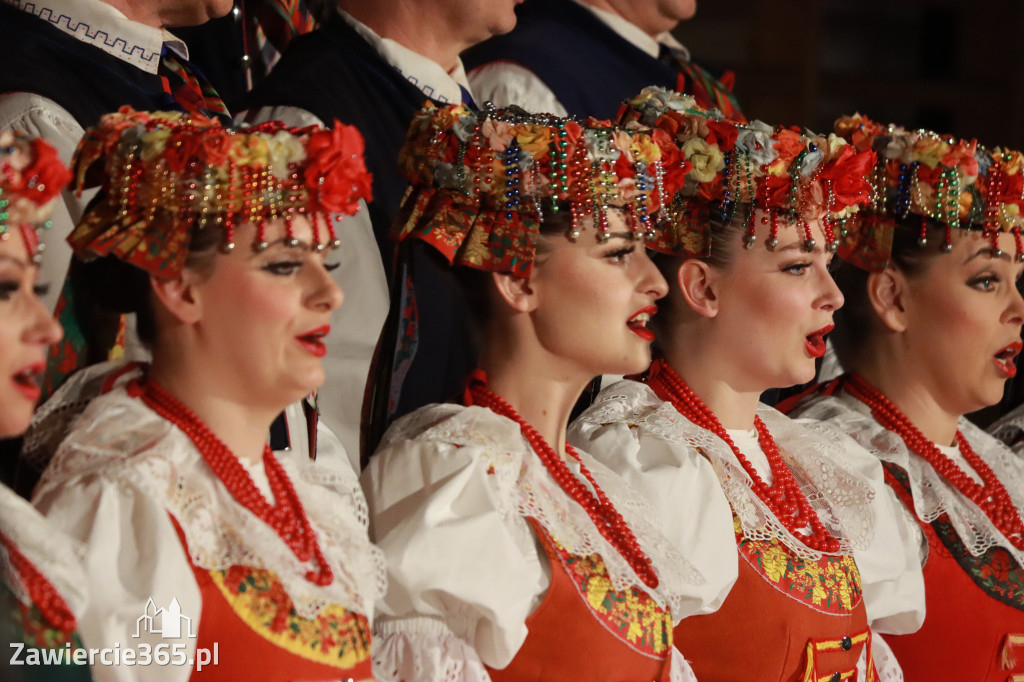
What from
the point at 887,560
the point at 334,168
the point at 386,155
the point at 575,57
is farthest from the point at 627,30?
the point at 334,168

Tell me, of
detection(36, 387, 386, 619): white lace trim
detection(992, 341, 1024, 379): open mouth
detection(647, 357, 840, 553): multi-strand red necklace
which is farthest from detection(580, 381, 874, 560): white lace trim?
detection(36, 387, 386, 619): white lace trim

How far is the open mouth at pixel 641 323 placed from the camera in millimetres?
1952

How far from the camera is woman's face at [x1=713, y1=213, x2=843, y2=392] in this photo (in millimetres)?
2180

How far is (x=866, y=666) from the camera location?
2.20 metres

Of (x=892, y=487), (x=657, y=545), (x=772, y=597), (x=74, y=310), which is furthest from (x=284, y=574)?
(x=892, y=487)

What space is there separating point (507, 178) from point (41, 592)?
762 mm

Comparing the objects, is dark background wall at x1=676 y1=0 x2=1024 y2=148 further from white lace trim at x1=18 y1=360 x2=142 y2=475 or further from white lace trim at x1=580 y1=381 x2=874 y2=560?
white lace trim at x1=18 y1=360 x2=142 y2=475

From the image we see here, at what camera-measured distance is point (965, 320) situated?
2.48 meters

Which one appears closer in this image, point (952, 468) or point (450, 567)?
point (450, 567)

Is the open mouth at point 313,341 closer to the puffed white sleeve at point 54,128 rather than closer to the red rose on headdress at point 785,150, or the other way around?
the puffed white sleeve at point 54,128

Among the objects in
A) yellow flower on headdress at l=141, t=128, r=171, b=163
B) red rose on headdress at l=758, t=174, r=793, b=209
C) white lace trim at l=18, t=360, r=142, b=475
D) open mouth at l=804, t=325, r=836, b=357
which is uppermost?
red rose on headdress at l=758, t=174, r=793, b=209

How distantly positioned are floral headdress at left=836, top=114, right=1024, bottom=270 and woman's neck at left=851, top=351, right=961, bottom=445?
0.17 meters

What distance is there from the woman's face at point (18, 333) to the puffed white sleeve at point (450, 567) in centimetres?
46

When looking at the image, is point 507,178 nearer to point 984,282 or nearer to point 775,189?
point 775,189
